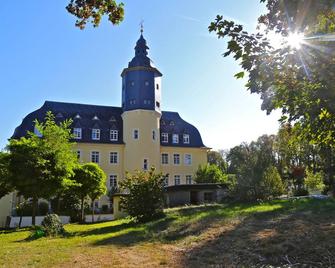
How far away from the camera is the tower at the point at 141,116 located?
47.1 meters

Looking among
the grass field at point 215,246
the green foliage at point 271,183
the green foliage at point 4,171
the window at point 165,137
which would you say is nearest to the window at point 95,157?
the window at point 165,137

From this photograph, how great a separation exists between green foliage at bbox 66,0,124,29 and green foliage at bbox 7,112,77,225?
63.7ft

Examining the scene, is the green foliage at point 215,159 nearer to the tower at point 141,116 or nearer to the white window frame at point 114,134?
the tower at point 141,116

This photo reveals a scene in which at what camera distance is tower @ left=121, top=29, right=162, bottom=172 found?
47062mm

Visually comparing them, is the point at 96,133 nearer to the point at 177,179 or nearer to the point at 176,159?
the point at 176,159

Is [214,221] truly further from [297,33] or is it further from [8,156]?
[8,156]

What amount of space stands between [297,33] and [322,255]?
249 inches

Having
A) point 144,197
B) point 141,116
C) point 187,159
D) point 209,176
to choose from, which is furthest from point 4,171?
point 187,159

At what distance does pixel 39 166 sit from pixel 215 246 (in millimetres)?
15742

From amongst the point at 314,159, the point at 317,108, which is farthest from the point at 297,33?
the point at 314,159

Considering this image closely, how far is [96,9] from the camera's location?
5.89 metres

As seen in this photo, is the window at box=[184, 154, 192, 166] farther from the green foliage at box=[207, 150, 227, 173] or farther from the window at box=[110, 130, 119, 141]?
the green foliage at box=[207, 150, 227, 173]

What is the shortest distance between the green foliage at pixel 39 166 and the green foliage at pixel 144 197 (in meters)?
4.94

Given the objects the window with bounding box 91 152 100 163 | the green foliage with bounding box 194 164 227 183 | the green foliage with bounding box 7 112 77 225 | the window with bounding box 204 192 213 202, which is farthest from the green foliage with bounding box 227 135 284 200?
the window with bounding box 91 152 100 163
